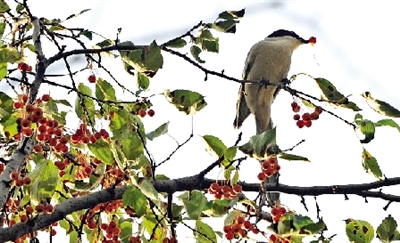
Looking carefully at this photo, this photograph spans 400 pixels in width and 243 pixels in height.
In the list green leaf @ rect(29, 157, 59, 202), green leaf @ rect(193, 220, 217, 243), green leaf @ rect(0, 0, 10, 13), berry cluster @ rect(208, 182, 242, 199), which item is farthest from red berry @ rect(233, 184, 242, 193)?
green leaf @ rect(0, 0, 10, 13)

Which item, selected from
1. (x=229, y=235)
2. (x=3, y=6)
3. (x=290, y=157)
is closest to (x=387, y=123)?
(x=290, y=157)

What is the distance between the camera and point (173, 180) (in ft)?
7.39

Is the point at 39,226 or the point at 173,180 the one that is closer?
the point at 39,226

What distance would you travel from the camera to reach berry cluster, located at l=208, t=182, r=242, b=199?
2076 mm

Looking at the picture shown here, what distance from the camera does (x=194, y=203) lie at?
2002 millimetres

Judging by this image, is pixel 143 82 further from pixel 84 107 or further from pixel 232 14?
pixel 232 14

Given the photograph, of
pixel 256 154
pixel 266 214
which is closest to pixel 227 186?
pixel 266 214

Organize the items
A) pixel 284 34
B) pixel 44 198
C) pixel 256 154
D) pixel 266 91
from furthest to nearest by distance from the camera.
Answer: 1. pixel 284 34
2. pixel 266 91
3. pixel 44 198
4. pixel 256 154

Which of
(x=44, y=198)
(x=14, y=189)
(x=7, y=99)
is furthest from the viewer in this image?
(x=7, y=99)

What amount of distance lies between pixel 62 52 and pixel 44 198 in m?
0.59

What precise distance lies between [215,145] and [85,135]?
21.3 inches

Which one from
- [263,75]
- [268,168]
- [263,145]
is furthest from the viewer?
[263,75]

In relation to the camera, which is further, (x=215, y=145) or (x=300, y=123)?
(x=300, y=123)

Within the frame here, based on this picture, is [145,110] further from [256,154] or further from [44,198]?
[256,154]
